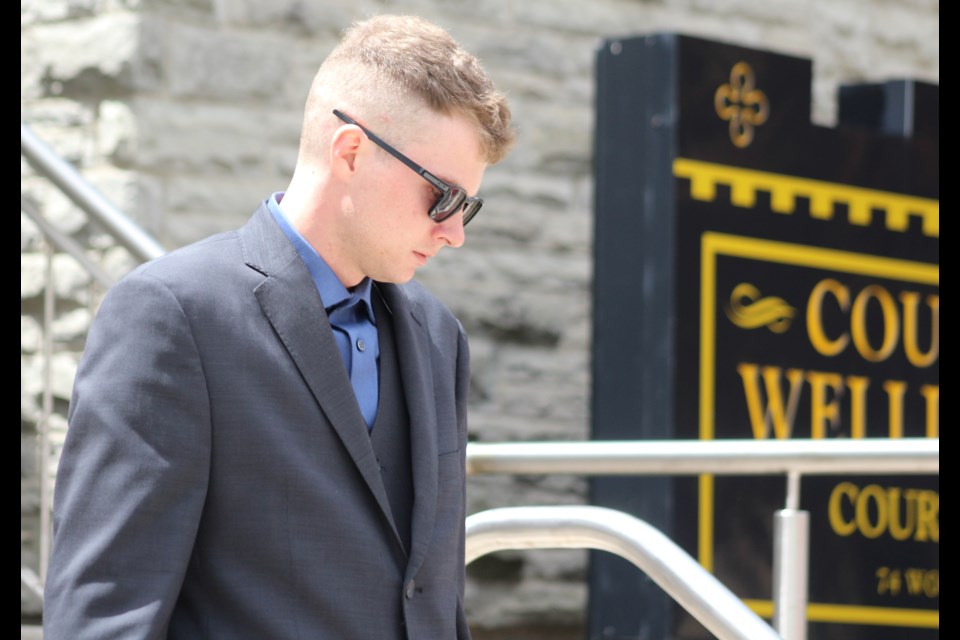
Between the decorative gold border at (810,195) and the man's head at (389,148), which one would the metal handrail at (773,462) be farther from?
the decorative gold border at (810,195)

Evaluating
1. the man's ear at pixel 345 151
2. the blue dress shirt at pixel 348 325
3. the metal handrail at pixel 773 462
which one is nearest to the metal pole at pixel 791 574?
the metal handrail at pixel 773 462

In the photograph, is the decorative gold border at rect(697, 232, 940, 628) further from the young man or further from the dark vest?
the dark vest

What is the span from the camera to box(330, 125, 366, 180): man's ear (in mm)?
1963

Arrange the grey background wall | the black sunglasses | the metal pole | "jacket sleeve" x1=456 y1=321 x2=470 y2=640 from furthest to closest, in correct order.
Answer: the grey background wall → the metal pole → "jacket sleeve" x1=456 y1=321 x2=470 y2=640 → the black sunglasses

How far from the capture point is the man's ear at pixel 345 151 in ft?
6.44

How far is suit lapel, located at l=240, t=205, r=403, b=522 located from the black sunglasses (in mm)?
166

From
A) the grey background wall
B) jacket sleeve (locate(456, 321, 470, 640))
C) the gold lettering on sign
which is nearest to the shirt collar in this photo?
jacket sleeve (locate(456, 321, 470, 640))

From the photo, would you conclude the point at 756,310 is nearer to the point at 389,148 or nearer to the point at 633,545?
the point at 633,545

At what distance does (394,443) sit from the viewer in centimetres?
197

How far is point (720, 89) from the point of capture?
4.66m

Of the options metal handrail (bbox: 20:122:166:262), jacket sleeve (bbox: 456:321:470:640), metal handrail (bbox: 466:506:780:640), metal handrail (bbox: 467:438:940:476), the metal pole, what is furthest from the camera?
metal handrail (bbox: 20:122:166:262)

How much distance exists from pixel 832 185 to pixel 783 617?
7.00 ft

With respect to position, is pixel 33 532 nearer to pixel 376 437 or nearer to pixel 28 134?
pixel 28 134
